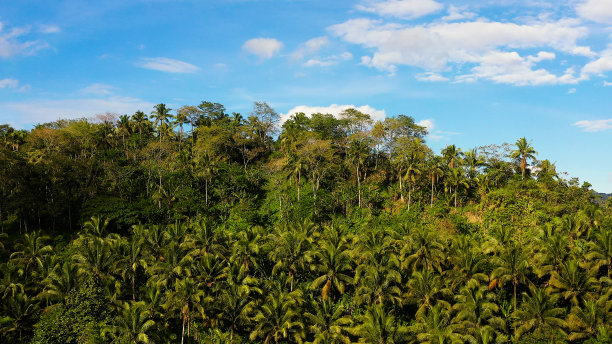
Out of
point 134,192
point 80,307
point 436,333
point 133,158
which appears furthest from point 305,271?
point 133,158

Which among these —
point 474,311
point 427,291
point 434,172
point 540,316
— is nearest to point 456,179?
point 434,172

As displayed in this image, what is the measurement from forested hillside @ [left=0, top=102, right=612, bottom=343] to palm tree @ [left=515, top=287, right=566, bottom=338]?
0.14m

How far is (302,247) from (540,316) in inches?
1015

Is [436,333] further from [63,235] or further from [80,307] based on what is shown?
[63,235]

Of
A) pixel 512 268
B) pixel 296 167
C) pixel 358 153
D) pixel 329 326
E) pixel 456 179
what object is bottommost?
pixel 329 326

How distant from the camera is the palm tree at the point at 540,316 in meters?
35.1

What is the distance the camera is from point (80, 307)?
37.6 meters

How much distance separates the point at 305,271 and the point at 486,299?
69.2ft

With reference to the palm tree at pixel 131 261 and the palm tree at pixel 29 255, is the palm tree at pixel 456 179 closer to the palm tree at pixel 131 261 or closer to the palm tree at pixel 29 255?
the palm tree at pixel 131 261

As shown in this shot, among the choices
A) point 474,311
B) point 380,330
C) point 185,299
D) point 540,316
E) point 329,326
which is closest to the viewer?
point 380,330

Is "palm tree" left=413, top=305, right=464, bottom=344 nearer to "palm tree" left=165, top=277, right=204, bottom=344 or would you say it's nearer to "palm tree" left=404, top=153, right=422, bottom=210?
"palm tree" left=165, top=277, right=204, bottom=344

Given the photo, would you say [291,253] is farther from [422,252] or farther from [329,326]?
[422,252]

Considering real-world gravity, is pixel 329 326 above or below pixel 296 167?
below

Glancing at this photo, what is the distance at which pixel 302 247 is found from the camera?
45.9 meters
